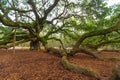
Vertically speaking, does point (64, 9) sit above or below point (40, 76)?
above

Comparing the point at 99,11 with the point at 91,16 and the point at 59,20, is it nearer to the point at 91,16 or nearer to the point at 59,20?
the point at 91,16

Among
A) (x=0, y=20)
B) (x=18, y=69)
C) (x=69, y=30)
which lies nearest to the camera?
(x=18, y=69)

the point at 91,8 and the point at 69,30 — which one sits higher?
the point at 91,8

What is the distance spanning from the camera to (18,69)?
747 centimetres

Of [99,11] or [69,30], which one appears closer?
[99,11]

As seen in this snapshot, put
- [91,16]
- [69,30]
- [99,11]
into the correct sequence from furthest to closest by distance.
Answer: [69,30]
[91,16]
[99,11]

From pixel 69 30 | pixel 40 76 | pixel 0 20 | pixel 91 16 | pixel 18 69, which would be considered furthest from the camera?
pixel 69 30

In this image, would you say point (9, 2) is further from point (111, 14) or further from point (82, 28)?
point (111, 14)

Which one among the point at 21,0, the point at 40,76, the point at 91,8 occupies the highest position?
the point at 21,0

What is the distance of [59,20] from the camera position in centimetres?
1680

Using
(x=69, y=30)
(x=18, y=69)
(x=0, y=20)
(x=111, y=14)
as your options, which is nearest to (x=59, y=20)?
(x=69, y=30)

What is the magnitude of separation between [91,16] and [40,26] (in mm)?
4073

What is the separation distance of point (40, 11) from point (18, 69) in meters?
9.19

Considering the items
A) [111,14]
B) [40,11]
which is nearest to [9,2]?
[40,11]
